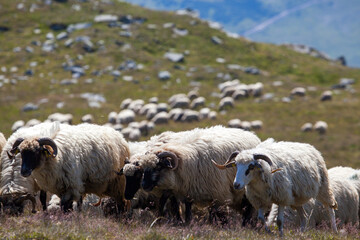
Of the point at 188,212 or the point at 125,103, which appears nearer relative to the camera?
the point at 188,212

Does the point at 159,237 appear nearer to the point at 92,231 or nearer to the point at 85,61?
the point at 92,231

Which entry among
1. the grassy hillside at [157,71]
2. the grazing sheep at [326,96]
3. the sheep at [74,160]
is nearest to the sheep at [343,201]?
the sheep at [74,160]

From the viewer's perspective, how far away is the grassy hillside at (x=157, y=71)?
45312 mm

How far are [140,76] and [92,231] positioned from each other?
5252 cm

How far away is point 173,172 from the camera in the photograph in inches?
470

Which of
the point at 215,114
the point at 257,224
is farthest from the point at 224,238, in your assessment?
the point at 215,114

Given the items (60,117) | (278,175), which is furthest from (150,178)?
(60,117)

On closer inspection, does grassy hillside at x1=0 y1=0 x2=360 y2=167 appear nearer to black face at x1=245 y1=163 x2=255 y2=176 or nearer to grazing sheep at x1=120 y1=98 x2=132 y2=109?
grazing sheep at x1=120 y1=98 x2=132 y2=109

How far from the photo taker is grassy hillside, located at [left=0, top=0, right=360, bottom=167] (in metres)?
45.3

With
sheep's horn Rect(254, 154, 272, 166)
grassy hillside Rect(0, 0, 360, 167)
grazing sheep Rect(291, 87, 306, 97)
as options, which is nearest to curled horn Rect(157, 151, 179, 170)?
sheep's horn Rect(254, 154, 272, 166)

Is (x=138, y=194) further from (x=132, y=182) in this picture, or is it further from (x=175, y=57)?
(x=175, y=57)

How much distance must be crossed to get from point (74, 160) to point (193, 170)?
10.2ft

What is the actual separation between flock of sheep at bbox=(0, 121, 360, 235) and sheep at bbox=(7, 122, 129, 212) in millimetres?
25

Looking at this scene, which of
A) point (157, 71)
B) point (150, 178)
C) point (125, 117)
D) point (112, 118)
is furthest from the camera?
point (157, 71)
